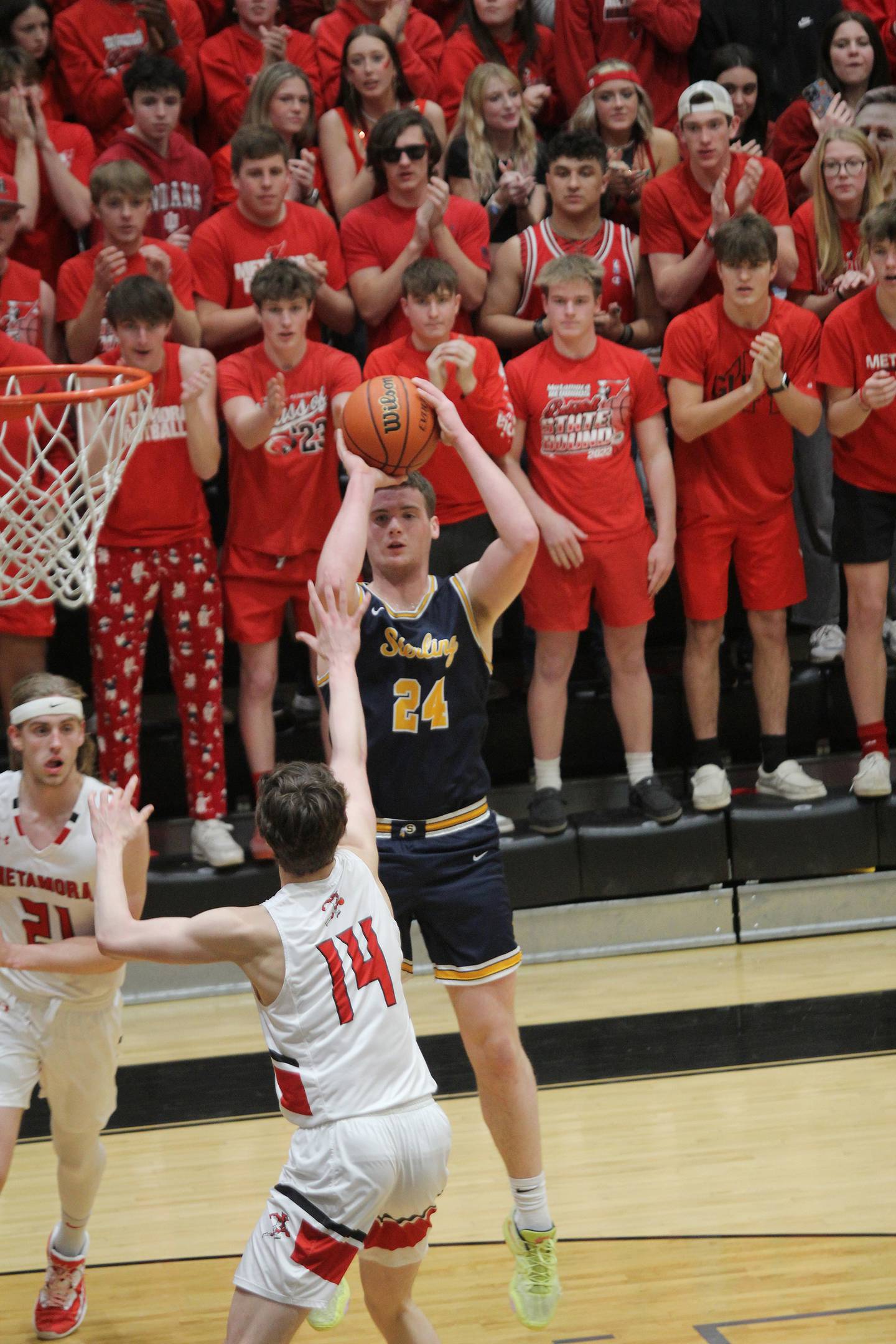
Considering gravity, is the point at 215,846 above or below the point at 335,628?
below

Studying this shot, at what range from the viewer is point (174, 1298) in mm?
4418

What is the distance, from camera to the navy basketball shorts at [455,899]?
4.29 meters

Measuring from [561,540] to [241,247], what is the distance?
1871 mm

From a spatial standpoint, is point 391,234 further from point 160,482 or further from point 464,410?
point 160,482

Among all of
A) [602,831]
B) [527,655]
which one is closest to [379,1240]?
[602,831]

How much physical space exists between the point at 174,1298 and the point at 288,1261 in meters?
1.44

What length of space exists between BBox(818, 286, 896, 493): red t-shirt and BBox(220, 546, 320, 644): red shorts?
2.29 metres

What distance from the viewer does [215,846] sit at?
6582mm

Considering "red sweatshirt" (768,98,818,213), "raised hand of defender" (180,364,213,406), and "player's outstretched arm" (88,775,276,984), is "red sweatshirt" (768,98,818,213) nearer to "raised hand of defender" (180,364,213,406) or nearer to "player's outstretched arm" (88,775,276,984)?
"raised hand of defender" (180,364,213,406)

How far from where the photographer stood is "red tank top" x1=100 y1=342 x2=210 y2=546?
6.36 m

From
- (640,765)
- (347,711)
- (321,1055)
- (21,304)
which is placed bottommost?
(640,765)

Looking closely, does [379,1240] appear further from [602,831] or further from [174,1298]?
[602,831]

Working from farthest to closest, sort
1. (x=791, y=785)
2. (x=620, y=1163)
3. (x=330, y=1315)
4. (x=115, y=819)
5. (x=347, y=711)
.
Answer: (x=791, y=785) → (x=620, y=1163) → (x=330, y=1315) → (x=347, y=711) → (x=115, y=819)

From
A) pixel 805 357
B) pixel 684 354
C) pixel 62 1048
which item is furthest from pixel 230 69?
pixel 62 1048
